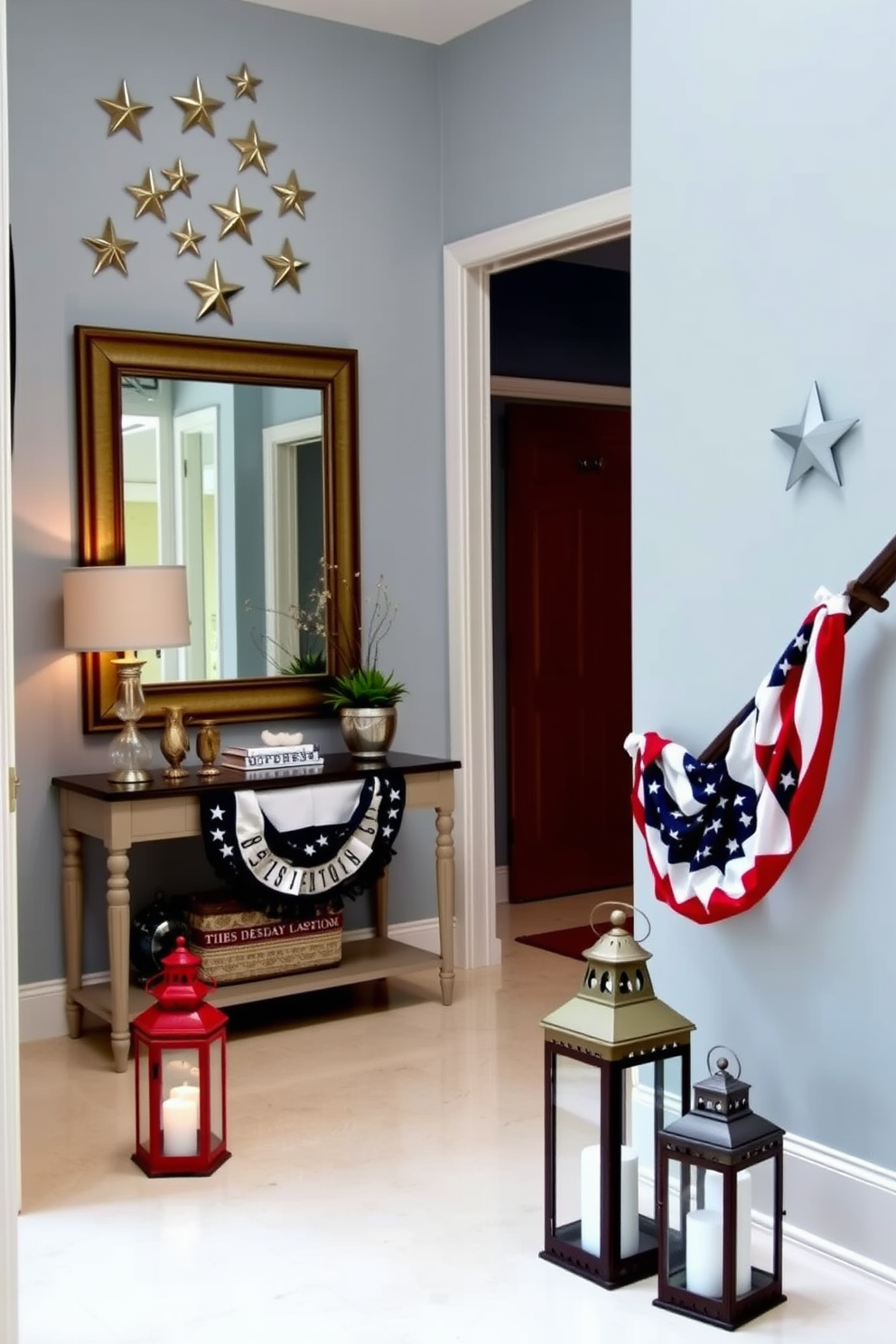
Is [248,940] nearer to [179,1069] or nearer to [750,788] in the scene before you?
[179,1069]

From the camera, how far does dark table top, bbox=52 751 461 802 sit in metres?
4.09

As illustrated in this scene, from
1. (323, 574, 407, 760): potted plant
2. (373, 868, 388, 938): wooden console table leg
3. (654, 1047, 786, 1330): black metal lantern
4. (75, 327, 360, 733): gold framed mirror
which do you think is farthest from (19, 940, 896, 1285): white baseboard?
(75, 327, 360, 733): gold framed mirror

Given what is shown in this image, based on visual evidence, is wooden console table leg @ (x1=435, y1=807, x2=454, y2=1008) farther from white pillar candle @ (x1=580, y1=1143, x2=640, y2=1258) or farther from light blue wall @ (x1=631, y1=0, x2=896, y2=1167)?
white pillar candle @ (x1=580, y1=1143, x2=640, y2=1258)

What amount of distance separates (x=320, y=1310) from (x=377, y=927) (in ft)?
7.90

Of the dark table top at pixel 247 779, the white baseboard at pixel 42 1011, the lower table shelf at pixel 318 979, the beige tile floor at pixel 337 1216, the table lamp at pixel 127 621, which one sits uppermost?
the table lamp at pixel 127 621

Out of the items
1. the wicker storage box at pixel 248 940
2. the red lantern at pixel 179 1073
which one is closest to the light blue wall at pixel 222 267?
the wicker storage box at pixel 248 940

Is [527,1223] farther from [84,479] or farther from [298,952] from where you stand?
[84,479]

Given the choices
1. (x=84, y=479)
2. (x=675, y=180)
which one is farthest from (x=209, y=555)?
(x=675, y=180)

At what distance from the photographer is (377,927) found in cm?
505

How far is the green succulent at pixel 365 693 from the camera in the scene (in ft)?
15.6

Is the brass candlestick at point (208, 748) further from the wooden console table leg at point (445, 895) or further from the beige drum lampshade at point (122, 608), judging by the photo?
the wooden console table leg at point (445, 895)

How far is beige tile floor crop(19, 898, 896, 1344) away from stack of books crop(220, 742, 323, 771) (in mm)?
750

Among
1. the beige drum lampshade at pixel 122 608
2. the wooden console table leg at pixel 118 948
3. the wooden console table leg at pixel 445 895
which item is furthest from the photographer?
the wooden console table leg at pixel 445 895

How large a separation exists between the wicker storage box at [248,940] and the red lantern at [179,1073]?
2.94ft
